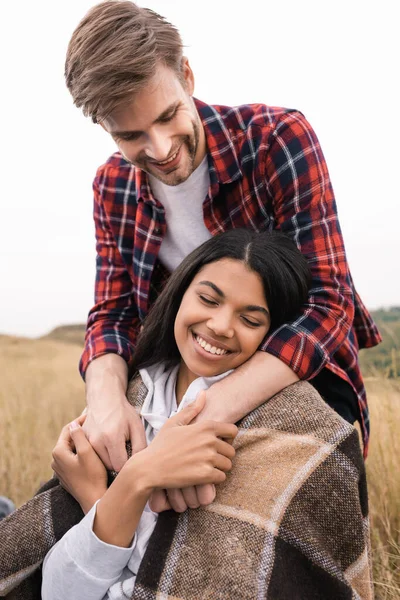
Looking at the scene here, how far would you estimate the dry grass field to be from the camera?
3.36 m

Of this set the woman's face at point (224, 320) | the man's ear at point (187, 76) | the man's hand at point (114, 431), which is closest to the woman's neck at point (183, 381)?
the woman's face at point (224, 320)

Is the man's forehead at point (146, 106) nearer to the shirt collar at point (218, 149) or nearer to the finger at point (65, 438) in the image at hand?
the shirt collar at point (218, 149)

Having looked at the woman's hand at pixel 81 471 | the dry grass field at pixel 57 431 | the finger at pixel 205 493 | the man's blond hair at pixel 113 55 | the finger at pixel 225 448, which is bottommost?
the dry grass field at pixel 57 431

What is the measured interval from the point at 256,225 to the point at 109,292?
838 mm

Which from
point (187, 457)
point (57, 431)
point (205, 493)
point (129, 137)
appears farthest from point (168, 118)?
point (57, 431)

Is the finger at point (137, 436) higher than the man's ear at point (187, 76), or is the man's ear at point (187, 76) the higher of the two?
the man's ear at point (187, 76)

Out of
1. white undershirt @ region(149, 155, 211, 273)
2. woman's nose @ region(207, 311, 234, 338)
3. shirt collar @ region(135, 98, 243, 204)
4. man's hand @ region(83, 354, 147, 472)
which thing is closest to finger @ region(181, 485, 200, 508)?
man's hand @ region(83, 354, 147, 472)

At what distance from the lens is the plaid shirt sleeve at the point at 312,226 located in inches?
99.4

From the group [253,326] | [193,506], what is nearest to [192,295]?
[253,326]

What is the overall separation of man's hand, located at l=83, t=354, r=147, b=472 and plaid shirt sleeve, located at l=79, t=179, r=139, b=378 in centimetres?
42

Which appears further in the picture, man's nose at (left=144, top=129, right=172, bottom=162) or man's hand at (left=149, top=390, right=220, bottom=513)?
man's nose at (left=144, top=129, right=172, bottom=162)

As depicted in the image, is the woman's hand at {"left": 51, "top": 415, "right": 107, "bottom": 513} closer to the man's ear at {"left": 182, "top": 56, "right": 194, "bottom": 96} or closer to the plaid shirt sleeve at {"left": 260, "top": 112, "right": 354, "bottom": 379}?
the plaid shirt sleeve at {"left": 260, "top": 112, "right": 354, "bottom": 379}

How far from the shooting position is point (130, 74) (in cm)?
250

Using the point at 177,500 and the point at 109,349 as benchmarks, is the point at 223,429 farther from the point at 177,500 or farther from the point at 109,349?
the point at 109,349
